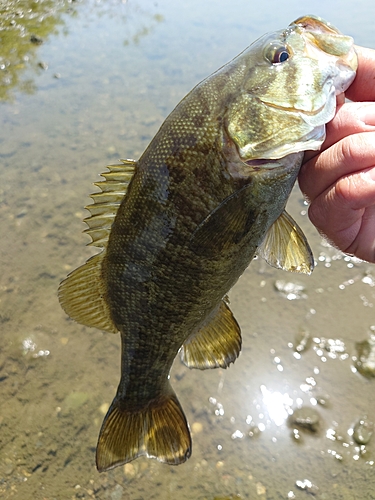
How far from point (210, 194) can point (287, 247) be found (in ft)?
1.78

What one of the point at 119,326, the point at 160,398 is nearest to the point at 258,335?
the point at 160,398

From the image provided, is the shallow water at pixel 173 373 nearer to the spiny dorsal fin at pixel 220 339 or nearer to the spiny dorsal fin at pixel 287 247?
the spiny dorsal fin at pixel 220 339

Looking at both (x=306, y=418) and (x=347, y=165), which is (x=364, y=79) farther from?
(x=306, y=418)

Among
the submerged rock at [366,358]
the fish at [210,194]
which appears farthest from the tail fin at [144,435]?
the submerged rock at [366,358]

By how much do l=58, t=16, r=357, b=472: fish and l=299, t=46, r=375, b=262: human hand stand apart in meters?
0.10

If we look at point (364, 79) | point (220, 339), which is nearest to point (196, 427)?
point (220, 339)

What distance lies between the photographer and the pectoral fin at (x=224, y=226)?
1.45m

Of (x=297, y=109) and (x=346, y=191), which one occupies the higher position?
(x=297, y=109)

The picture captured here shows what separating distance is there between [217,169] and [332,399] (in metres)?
2.50

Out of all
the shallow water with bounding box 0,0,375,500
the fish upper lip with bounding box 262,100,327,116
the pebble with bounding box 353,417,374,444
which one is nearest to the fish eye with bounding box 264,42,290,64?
the fish upper lip with bounding box 262,100,327,116

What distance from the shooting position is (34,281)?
4.04 meters

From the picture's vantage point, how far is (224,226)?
1474 millimetres

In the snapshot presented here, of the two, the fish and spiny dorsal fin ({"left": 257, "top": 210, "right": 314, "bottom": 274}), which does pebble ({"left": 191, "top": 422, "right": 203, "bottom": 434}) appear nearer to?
the fish

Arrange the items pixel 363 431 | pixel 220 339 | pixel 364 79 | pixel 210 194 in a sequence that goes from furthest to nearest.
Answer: pixel 363 431
pixel 220 339
pixel 364 79
pixel 210 194
